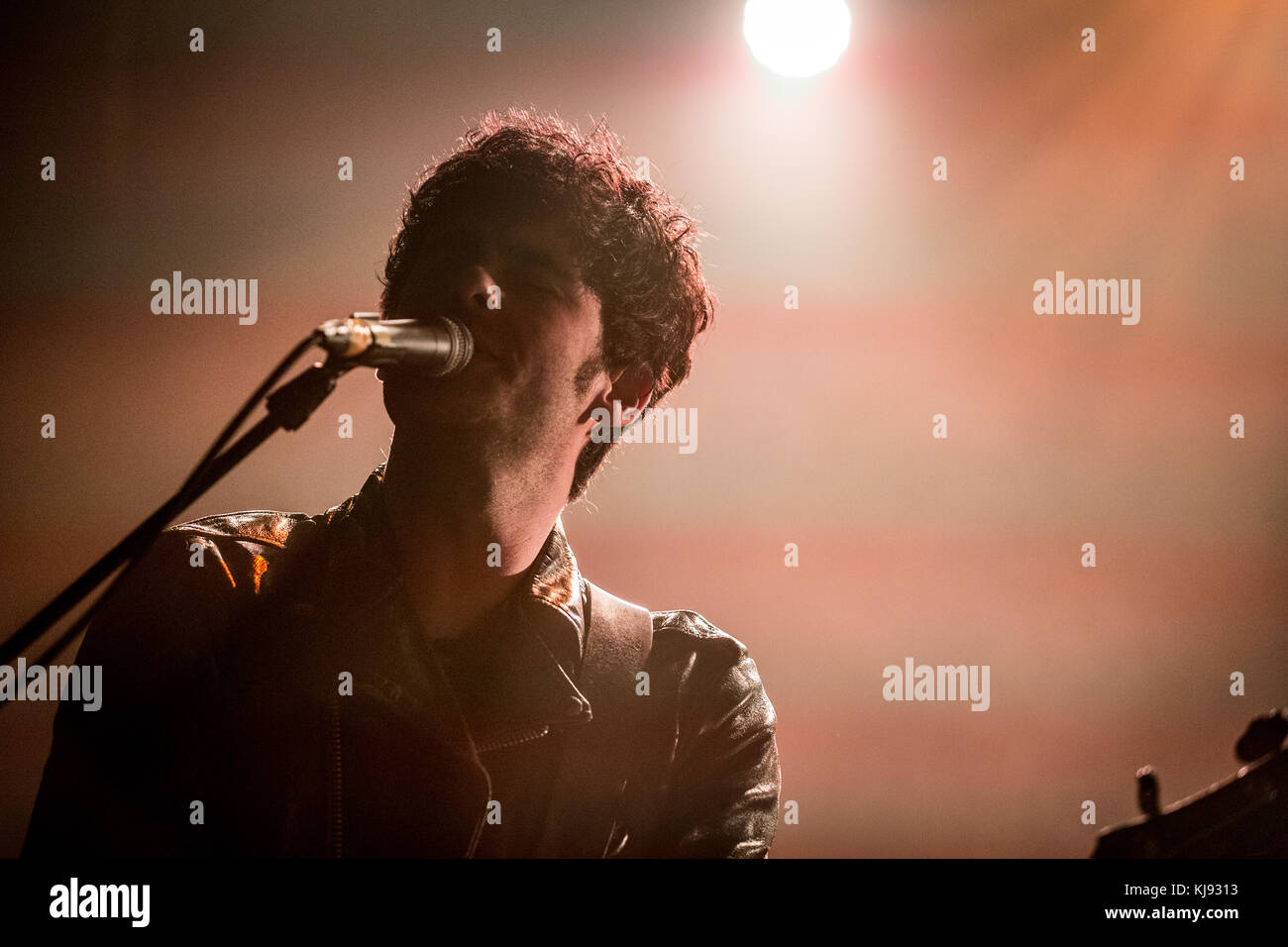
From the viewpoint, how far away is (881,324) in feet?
8.34

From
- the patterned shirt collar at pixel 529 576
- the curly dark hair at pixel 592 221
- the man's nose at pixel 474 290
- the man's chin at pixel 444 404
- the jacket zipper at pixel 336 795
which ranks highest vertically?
the curly dark hair at pixel 592 221

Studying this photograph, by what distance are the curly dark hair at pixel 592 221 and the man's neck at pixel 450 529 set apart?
1.31 feet

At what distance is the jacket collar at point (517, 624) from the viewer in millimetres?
1749

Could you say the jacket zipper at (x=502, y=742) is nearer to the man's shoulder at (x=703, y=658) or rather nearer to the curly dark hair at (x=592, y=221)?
the man's shoulder at (x=703, y=658)

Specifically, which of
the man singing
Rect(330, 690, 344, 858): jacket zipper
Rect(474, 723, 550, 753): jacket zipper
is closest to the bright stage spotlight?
the man singing

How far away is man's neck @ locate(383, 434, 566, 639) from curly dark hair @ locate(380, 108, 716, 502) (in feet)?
1.31

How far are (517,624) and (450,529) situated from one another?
10.3 inches

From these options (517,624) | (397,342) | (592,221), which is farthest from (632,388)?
(397,342)

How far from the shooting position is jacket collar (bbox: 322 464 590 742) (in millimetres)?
1749

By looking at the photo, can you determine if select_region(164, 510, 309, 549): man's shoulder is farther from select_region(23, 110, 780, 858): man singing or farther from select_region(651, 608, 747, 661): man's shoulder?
select_region(651, 608, 747, 661): man's shoulder

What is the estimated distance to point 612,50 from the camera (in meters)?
2.41

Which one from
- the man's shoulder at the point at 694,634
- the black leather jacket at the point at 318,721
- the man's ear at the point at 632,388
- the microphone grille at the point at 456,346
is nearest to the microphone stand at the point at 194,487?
the microphone grille at the point at 456,346

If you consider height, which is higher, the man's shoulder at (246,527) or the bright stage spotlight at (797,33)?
the bright stage spotlight at (797,33)
